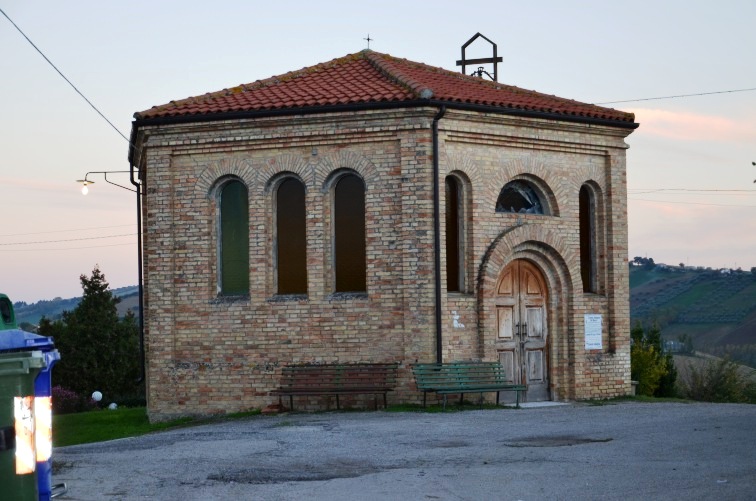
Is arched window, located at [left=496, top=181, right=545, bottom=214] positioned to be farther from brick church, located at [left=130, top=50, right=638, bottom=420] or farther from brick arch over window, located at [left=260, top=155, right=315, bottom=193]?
brick arch over window, located at [left=260, top=155, right=315, bottom=193]

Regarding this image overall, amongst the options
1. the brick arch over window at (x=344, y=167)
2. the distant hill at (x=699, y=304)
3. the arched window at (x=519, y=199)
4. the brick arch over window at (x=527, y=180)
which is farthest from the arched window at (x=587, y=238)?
the distant hill at (x=699, y=304)

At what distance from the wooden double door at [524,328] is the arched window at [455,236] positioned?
101 centimetres

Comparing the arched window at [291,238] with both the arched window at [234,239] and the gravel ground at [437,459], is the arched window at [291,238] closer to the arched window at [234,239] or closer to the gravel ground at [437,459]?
the arched window at [234,239]

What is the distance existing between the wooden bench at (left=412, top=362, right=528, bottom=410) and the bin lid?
1087cm

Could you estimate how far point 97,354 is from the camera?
119 ft

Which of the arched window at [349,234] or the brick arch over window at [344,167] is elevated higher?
the brick arch over window at [344,167]

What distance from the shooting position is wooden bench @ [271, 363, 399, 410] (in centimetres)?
1794

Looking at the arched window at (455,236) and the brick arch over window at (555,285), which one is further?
the brick arch over window at (555,285)

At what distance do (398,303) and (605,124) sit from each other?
5779 mm

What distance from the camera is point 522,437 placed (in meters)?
13.4

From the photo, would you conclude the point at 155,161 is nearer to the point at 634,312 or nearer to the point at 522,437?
the point at 522,437

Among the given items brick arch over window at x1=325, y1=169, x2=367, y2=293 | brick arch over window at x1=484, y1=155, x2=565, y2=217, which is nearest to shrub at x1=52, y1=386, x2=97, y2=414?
brick arch over window at x1=325, y1=169, x2=367, y2=293

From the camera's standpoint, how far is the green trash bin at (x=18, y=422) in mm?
6820

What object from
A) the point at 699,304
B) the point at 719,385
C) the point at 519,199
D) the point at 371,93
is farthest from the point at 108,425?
the point at 699,304
